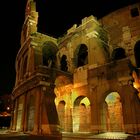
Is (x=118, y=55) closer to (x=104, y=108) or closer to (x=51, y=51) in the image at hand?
(x=104, y=108)

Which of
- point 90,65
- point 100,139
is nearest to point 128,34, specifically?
point 90,65

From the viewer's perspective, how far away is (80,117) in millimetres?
19625

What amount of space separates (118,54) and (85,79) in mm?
4620

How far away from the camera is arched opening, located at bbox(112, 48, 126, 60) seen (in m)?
19.2

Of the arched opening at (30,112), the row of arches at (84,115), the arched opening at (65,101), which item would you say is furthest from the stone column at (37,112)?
the row of arches at (84,115)

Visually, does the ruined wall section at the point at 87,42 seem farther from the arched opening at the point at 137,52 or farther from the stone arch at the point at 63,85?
the arched opening at the point at 137,52

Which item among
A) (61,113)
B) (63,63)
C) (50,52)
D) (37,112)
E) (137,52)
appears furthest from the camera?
(50,52)

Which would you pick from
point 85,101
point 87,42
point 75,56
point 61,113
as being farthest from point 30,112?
point 87,42

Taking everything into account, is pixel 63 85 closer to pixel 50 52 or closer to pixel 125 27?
pixel 50 52

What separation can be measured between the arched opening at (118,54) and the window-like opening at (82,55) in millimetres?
3128

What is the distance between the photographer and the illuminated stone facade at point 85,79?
1496 cm

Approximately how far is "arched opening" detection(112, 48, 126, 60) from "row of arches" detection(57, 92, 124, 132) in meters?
3.89

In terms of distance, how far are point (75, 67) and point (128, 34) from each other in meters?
Answer: 6.46

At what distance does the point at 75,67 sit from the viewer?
20562 mm
